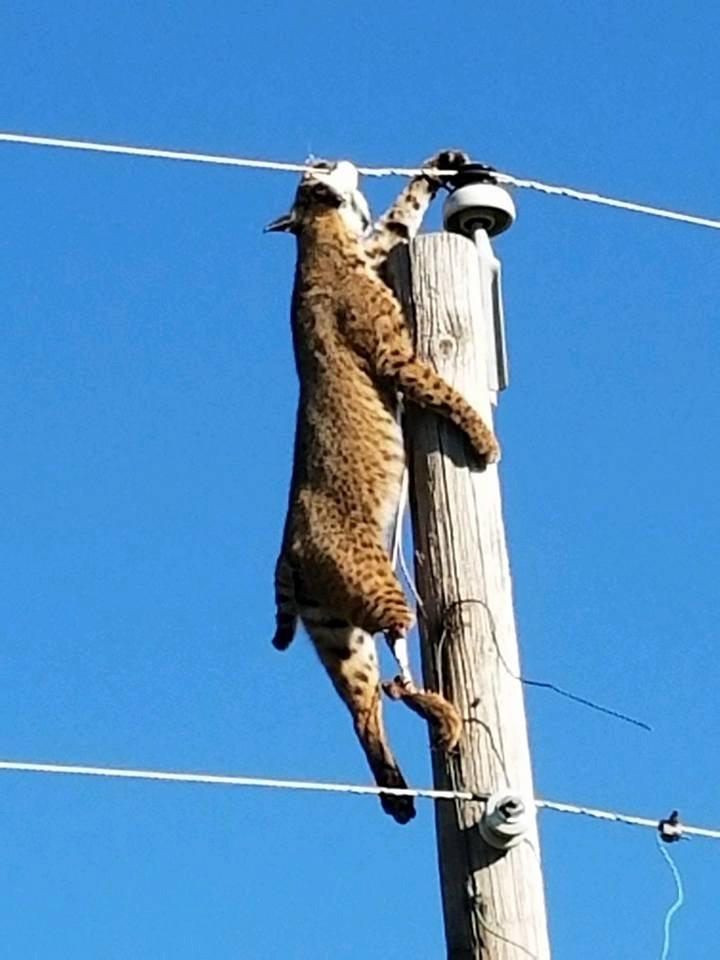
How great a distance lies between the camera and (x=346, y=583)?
5.83 m

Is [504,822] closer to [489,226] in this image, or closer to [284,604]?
[489,226]

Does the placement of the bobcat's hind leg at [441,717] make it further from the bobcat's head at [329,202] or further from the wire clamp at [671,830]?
the bobcat's head at [329,202]

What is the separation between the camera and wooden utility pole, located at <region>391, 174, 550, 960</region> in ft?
13.8

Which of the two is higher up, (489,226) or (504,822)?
(489,226)

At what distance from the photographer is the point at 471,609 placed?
4.49 metres

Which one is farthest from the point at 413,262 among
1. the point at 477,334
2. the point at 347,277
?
the point at 347,277

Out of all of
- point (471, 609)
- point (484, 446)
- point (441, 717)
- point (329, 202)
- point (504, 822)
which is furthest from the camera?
point (329, 202)

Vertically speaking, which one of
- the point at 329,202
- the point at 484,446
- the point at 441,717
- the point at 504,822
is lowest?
the point at 504,822

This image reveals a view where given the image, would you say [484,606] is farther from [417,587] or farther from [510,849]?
[510,849]

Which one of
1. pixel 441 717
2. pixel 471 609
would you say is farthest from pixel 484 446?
pixel 441 717

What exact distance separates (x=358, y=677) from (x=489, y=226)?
4.72 feet

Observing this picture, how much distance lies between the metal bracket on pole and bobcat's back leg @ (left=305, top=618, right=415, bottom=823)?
1115mm

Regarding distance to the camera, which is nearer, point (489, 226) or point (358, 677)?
point (489, 226)

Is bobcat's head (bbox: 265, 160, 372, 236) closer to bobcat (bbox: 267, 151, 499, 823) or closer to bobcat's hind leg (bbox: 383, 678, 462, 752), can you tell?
bobcat (bbox: 267, 151, 499, 823)
